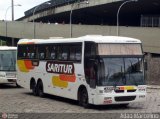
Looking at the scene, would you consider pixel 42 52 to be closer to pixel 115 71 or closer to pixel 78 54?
pixel 78 54

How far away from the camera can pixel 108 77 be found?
19.2 metres

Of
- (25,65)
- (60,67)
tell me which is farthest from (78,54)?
(25,65)

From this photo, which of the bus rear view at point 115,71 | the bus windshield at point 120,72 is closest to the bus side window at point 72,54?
the bus rear view at point 115,71

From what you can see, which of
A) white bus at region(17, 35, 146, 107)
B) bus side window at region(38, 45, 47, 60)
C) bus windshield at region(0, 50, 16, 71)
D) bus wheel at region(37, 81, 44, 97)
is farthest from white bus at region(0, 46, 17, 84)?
white bus at region(17, 35, 146, 107)

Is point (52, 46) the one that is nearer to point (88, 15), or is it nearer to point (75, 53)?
point (75, 53)

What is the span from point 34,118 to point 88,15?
79309 mm

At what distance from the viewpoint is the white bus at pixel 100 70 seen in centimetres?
1916

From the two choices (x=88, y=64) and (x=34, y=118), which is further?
(x=88, y=64)

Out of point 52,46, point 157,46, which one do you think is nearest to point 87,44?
point 52,46

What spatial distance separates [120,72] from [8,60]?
46.4ft

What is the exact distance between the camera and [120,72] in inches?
763

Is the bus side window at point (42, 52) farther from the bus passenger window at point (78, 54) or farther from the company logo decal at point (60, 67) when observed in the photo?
the bus passenger window at point (78, 54)

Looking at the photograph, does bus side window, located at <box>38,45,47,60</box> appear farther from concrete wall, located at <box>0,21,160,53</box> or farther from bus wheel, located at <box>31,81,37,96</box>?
concrete wall, located at <box>0,21,160,53</box>

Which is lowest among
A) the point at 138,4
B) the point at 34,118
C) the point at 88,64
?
the point at 34,118
